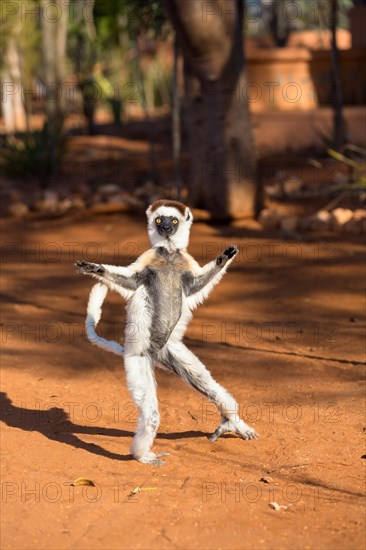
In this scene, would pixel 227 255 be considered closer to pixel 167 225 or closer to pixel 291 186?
pixel 167 225

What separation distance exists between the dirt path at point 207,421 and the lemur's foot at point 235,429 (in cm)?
7

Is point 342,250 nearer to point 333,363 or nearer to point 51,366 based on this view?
point 333,363

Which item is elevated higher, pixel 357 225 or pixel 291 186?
pixel 291 186

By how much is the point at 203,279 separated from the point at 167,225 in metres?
0.41

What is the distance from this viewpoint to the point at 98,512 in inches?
187

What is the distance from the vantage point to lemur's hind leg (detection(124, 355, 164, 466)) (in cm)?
531

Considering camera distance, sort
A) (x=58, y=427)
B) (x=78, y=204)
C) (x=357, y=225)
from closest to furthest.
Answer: (x=58, y=427)
(x=357, y=225)
(x=78, y=204)

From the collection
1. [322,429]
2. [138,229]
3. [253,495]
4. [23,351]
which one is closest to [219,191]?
[138,229]

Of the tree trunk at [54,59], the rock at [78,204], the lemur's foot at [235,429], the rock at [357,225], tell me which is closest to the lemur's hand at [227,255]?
the lemur's foot at [235,429]

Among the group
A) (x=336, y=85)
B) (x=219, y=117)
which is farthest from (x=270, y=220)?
(x=336, y=85)

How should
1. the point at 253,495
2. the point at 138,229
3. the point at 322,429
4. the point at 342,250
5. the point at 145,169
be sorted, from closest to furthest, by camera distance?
the point at 253,495 → the point at 322,429 → the point at 342,250 → the point at 138,229 → the point at 145,169

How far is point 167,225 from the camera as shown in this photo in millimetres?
5391

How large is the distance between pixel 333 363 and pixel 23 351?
2548 millimetres

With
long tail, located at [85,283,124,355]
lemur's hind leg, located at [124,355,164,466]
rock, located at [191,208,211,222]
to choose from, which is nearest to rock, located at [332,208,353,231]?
rock, located at [191,208,211,222]
